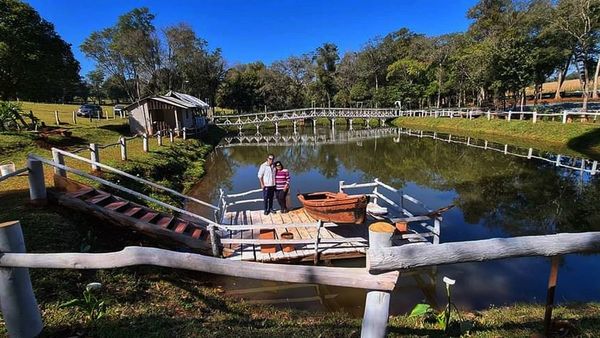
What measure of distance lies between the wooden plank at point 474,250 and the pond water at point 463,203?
3.58 metres

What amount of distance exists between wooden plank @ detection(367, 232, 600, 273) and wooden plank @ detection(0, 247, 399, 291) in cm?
12

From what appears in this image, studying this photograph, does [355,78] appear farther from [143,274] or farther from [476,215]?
[143,274]

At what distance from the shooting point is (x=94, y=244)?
6.09 m

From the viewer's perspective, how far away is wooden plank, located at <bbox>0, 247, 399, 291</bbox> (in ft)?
7.76

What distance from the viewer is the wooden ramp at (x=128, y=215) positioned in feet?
20.6

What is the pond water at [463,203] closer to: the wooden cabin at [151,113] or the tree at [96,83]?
the wooden cabin at [151,113]

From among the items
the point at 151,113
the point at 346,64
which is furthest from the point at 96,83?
the point at 151,113

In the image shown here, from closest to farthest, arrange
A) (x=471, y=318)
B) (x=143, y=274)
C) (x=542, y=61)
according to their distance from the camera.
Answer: (x=471, y=318) → (x=143, y=274) → (x=542, y=61)

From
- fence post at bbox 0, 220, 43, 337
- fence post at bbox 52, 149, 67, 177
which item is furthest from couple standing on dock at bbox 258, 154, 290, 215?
fence post at bbox 0, 220, 43, 337

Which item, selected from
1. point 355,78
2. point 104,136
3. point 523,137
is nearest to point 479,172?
point 523,137

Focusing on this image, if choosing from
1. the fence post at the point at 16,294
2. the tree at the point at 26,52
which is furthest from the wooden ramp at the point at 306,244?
the tree at the point at 26,52

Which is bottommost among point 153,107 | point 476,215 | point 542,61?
point 476,215

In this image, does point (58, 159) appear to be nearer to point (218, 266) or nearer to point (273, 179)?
point (273, 179)

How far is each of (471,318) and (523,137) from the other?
85.6 ft
